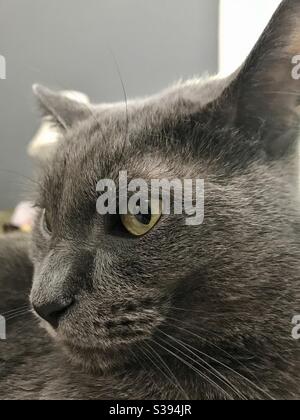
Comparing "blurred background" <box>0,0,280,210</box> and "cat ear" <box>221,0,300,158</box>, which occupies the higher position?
"blurred background" <box>0,0,280,210</box>

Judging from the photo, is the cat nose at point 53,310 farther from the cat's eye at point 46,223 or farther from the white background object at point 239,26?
the white background object at point 239,26

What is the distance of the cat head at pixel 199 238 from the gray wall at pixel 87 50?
5.04ft

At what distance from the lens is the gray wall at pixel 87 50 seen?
7.72 ft

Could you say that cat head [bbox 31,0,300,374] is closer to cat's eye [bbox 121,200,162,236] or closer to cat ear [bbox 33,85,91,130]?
cat's eye [bbox 121,200,162,236]

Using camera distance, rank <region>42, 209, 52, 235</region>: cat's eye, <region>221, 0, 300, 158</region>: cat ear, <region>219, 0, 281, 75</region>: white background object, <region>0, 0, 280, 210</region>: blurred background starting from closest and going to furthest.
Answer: <region>221, 0, 300, 158</region>: cat ear
<region>42, 209, 52, 235</region>: cat's eye
<region>219, 0, 281, 75</region>: white background object
<region>0, 0, 280, 210</region>: blurred background

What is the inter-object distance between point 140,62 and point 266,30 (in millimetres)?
1796

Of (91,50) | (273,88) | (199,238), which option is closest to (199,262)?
(199,238)

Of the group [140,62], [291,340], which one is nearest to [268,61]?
[291,340]

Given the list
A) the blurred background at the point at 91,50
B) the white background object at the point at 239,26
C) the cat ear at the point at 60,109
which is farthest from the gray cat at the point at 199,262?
the blurred background at the point at 91,50

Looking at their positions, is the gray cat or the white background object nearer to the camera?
the gray cat

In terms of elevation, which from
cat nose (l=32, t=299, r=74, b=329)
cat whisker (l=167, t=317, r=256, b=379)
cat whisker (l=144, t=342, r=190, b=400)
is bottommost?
cat whisker (l=144, t=342, r=190, b=400)

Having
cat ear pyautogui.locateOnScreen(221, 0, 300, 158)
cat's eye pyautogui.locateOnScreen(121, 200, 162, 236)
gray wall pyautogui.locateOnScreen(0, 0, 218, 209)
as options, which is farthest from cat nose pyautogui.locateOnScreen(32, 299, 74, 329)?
gray wall pyautogui.locateOnScreen(0, 0, 218, 209)

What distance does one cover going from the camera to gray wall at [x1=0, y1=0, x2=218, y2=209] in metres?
2.35
